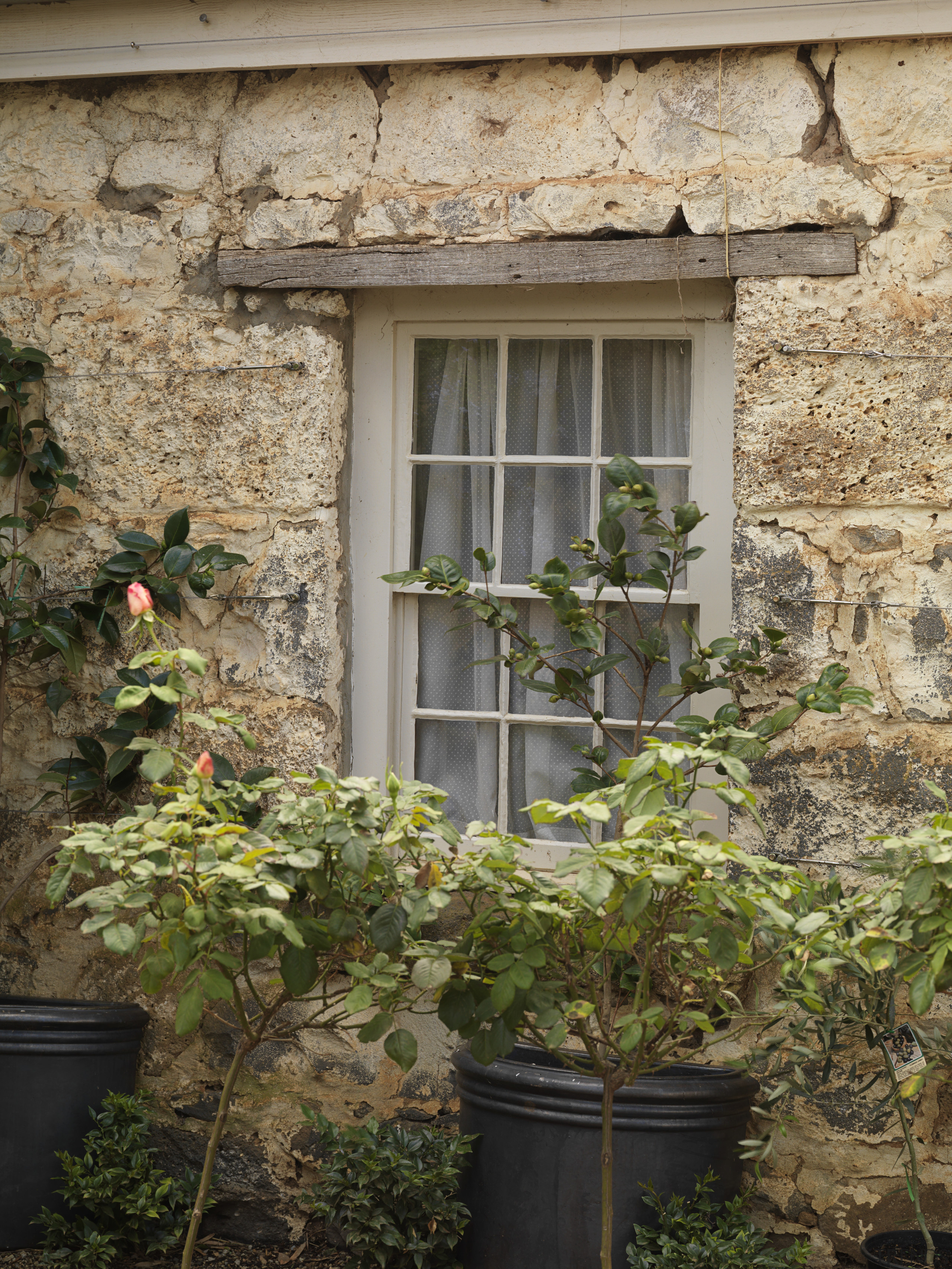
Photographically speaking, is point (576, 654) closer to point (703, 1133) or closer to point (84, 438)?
point (703, 1133)

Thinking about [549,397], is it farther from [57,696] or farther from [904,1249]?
[904,1249]

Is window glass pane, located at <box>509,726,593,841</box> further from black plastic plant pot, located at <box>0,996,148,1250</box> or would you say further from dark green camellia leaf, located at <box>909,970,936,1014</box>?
dark green camellia leaf, located at <box>909,970,936,1014</box>

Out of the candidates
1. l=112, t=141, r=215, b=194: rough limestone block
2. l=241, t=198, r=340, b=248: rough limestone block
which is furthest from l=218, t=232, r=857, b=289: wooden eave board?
l=112, t=141, r=215, b=194: rough limestone block

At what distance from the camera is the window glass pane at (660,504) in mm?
3193

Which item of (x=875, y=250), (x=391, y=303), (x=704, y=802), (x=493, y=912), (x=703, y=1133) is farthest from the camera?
(x=391, y=303)

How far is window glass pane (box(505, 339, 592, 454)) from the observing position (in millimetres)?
3262

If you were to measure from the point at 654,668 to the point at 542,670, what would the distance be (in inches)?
12.4

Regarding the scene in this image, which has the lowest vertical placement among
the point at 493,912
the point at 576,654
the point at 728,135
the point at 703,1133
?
the point at 703,1133

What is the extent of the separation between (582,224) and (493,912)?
6.15 ft

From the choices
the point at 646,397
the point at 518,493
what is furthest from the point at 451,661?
the point at 646,397

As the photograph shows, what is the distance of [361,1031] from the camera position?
6.92ft

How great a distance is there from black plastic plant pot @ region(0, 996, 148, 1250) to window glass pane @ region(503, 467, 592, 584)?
171 cm

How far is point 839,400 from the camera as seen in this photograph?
2.88m

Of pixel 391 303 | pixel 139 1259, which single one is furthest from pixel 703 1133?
pixel 391 303
